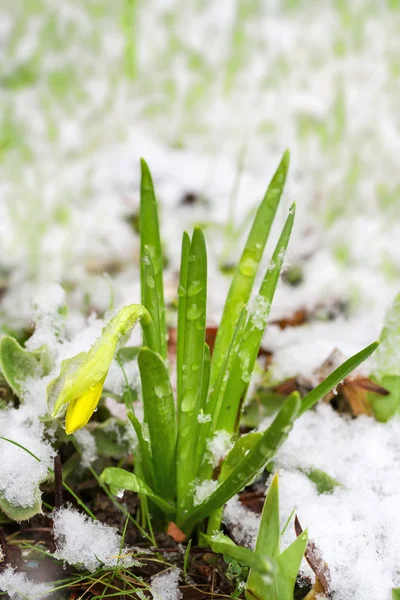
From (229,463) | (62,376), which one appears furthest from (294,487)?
(62,376)

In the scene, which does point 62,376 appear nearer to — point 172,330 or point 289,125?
point 172,330

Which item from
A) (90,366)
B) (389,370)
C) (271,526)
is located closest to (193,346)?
(90,366)

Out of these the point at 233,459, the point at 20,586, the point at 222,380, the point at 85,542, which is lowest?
the point at 20,586

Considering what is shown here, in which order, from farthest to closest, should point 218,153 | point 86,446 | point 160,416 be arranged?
1. point 218,153
2. point 86,446
3. point 160,416

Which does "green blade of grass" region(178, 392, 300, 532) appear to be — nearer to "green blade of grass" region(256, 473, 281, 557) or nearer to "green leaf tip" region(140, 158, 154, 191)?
"green blade of grass" region(256, 473, 281, 557)

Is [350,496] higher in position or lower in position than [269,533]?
higher

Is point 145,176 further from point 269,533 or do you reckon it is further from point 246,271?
point 269,533

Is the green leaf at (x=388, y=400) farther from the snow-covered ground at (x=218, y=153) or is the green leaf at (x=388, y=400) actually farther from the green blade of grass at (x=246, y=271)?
the green blade of grass at (x=246, y=271)
